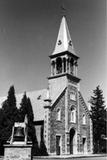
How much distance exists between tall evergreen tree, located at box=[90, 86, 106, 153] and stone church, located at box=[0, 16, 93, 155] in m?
6.00

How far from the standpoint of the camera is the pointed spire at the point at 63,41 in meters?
41.9

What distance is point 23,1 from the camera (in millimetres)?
17047

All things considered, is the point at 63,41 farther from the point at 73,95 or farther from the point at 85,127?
the point at 85,127

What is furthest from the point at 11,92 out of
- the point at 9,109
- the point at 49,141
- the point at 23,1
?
the point at 23,1

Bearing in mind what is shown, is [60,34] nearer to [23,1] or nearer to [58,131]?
[58,131]

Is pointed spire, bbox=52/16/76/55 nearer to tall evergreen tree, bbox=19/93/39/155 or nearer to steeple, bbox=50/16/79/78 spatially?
steeple, bbox=50/16/79/78

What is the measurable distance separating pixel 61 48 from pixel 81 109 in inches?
404

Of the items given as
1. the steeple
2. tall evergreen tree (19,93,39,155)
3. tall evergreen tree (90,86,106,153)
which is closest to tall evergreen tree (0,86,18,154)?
tall evergreen tree (19,93,39,155)

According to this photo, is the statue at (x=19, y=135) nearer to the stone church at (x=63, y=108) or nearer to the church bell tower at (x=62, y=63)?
the stone church at (x=63, y=108)

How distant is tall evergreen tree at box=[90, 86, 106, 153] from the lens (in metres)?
48.6

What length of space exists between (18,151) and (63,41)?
90.2 ft

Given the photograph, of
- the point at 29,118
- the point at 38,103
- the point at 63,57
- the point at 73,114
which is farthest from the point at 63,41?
the point at 29,118

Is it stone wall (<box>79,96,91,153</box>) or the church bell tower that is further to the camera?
stone wall (<box>79,96,91,153</box>)

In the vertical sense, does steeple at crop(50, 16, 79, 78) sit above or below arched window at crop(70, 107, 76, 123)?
above
